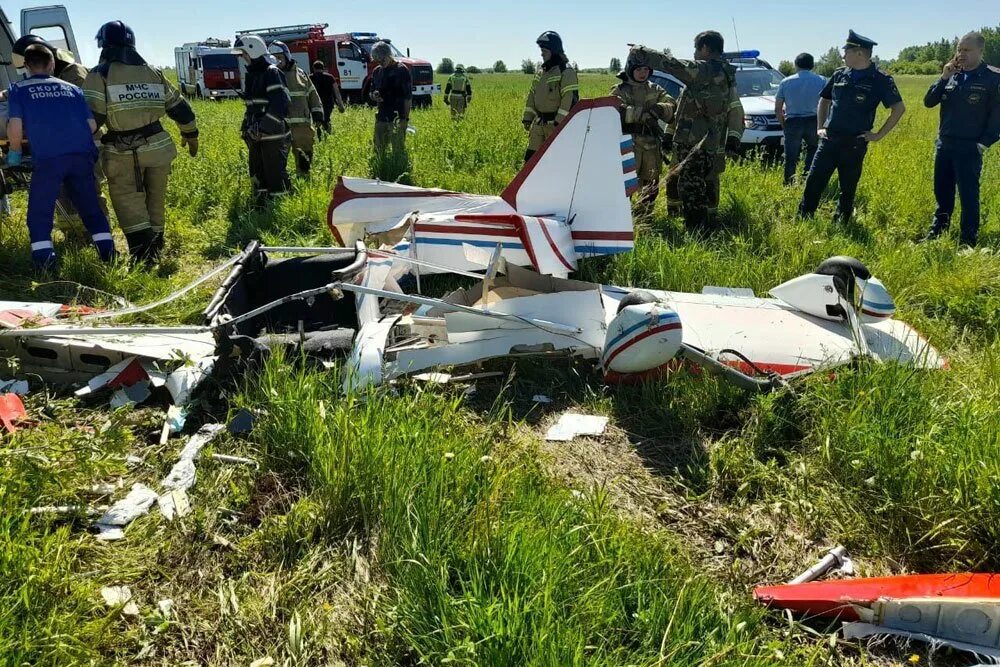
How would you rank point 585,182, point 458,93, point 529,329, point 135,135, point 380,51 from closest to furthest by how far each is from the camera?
1. point 529,329
2. point 585,182
3. point 135,135
4. point 380,51
5. point 458,93

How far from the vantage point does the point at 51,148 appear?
531 centimetres

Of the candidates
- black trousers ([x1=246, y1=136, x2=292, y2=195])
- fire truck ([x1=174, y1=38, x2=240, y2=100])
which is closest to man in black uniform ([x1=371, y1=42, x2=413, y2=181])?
black trousers ([x1=246, y1=136, x2=292, y2=195])

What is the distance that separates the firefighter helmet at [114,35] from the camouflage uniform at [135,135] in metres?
0.08

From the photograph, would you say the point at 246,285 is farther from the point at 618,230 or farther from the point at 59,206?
the point at 59,206

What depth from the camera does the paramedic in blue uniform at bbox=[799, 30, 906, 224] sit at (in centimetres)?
662

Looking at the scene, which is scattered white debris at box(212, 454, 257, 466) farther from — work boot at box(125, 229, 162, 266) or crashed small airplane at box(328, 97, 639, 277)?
work boot at box(125, 229, 162, 266)

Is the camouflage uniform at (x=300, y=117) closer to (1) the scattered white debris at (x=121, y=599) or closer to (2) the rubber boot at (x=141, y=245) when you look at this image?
(2) the rubber boot at (x=141, y=245)

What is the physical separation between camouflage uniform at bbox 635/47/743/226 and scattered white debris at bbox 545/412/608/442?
3.92 metres

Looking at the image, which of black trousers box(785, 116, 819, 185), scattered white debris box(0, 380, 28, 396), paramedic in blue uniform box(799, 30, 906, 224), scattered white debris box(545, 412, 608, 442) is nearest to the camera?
scattered white debris box(545, 412, 608, 442)

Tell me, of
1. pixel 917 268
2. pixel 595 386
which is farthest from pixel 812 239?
pixel 595 386

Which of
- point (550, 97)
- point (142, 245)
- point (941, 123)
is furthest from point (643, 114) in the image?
point (142, 245)

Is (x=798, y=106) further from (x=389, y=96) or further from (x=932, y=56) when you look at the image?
(x=932, y=56)

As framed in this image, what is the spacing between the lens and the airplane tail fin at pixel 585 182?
4660 millimetres

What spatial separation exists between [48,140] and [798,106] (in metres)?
8.53
